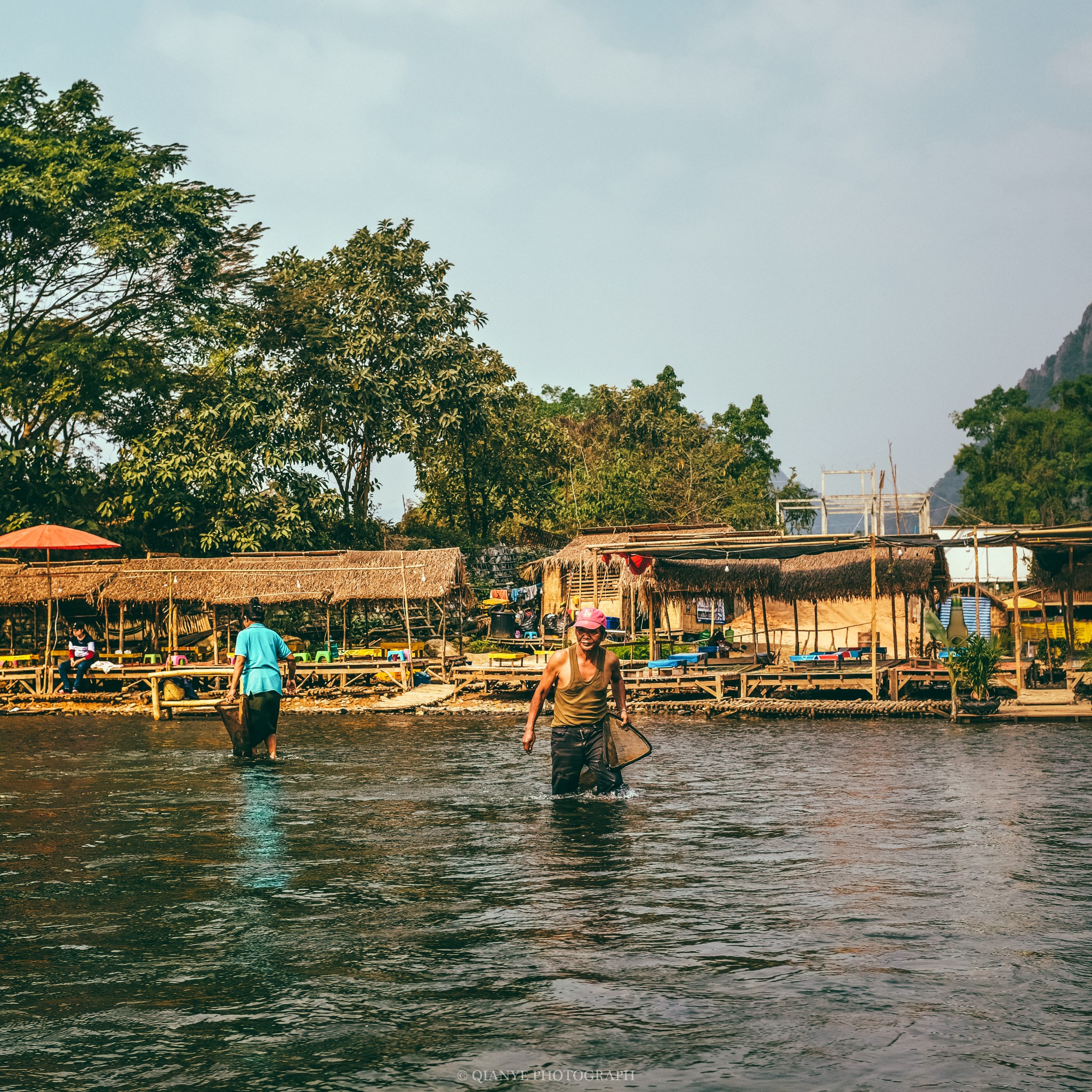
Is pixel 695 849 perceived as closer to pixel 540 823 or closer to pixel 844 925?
pixel 540 823

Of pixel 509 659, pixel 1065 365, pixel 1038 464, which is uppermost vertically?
pixel 1065 365

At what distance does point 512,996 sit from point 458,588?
2357cm

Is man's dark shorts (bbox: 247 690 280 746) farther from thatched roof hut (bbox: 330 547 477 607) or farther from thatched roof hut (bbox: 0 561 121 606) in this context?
thatched roof hut (bbox: 0 561 121 606)

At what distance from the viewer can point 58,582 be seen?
95.2 feet

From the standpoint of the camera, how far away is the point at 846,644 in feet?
110

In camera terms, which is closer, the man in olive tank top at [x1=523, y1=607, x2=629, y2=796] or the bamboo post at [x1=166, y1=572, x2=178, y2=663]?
the man in olive tank top at [x1=523, y1=607, x2=629, y2=796]

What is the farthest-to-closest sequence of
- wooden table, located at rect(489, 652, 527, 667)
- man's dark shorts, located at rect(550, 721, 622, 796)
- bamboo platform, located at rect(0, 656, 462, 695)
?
1. wooden table, located at rect(489, 652, 527, 667)
2. bamboo platform, located at rect(0, 656, 462, 695)
3. man's dark shorts, located at rect(550, 721, 622, 796)

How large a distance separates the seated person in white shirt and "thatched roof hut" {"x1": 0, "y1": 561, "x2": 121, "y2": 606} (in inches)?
57.2

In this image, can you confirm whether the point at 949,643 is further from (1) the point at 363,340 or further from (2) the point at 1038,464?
(2) the point at 1038,464


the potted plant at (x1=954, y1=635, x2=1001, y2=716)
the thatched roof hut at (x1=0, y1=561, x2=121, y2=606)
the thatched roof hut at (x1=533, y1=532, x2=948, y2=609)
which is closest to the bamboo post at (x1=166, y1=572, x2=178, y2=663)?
the thatched roof hut at (x1=0, y1=561, x2=121, y2=606)

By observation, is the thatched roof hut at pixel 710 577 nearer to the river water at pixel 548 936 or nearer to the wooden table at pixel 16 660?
the river water at pixel 548 936

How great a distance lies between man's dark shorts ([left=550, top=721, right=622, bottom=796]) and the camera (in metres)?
10.8

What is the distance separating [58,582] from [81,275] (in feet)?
29.6

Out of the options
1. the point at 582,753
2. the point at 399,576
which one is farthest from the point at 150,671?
the point at 582,753
